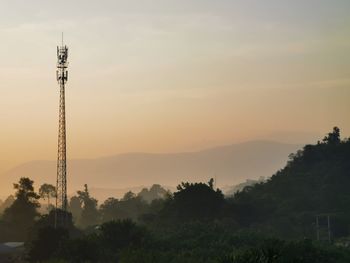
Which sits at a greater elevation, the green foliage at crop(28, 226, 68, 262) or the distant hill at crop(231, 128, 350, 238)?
the distant hill at crop(231, 128, 350, 238)

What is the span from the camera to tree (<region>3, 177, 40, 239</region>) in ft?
400

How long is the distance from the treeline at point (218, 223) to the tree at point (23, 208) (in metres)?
0.18

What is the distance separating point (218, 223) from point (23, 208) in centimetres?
4745

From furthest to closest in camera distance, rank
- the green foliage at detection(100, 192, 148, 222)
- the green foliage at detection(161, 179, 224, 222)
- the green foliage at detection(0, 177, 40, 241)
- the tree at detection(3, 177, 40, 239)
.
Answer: the green foliage at detection(100, 192, 148, 222)
the tree at detection(3, 177, 40, 239)
the green foliage at detection(0, 177, 40, 241)
the green foliage at detection(161, 179, 224, 222)

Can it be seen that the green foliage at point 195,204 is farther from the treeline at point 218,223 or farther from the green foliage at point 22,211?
the green foliage at point 22,211

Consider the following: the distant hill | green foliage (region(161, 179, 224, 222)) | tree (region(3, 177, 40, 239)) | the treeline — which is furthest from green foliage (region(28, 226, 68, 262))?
tree (region(3, 177, 40, 239))

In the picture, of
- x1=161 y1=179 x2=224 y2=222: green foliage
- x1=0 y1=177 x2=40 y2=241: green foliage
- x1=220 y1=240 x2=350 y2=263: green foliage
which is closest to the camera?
x1=220 y1=240 x2=350 y2=263: green foliage

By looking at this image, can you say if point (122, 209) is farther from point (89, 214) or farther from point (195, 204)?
point (195, 204)

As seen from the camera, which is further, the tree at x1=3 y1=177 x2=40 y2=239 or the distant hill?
the tree at x1=3 y1=177 x2=40 y2=239

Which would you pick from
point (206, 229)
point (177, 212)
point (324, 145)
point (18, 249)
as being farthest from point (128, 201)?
point (206, 229)

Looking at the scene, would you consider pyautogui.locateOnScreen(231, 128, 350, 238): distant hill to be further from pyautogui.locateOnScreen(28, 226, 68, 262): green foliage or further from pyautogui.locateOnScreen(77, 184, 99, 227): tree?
pyautogui.locateOnScreen(77, 184, 99, 227): tree

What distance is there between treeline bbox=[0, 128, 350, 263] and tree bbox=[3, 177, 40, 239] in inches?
7.1

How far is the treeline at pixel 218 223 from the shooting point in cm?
6058

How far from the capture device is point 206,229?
8119 centimetres
